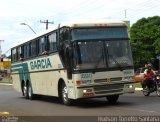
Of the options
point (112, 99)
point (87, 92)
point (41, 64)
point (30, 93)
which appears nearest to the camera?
point (87, 92)

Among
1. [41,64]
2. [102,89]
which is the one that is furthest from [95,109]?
[41,64]

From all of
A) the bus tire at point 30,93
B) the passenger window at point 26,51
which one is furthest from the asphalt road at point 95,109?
the passenger window at point 26,51

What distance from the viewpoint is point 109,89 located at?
1745 cm

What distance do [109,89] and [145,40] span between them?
66020 millimetres

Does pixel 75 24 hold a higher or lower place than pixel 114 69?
higher

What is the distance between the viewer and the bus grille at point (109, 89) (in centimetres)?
1734

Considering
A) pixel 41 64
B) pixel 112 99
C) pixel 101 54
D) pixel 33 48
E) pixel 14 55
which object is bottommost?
pixel 112 99

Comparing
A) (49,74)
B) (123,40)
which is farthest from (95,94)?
(49,74)

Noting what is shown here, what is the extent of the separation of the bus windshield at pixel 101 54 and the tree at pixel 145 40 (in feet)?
191

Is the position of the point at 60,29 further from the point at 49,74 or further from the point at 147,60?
the point at 147,60

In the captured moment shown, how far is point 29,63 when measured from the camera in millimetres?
24406

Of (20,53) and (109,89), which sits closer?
(109,89)

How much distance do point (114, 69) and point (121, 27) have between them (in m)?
1.83

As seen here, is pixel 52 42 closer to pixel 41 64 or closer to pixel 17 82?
pixel 41 64
